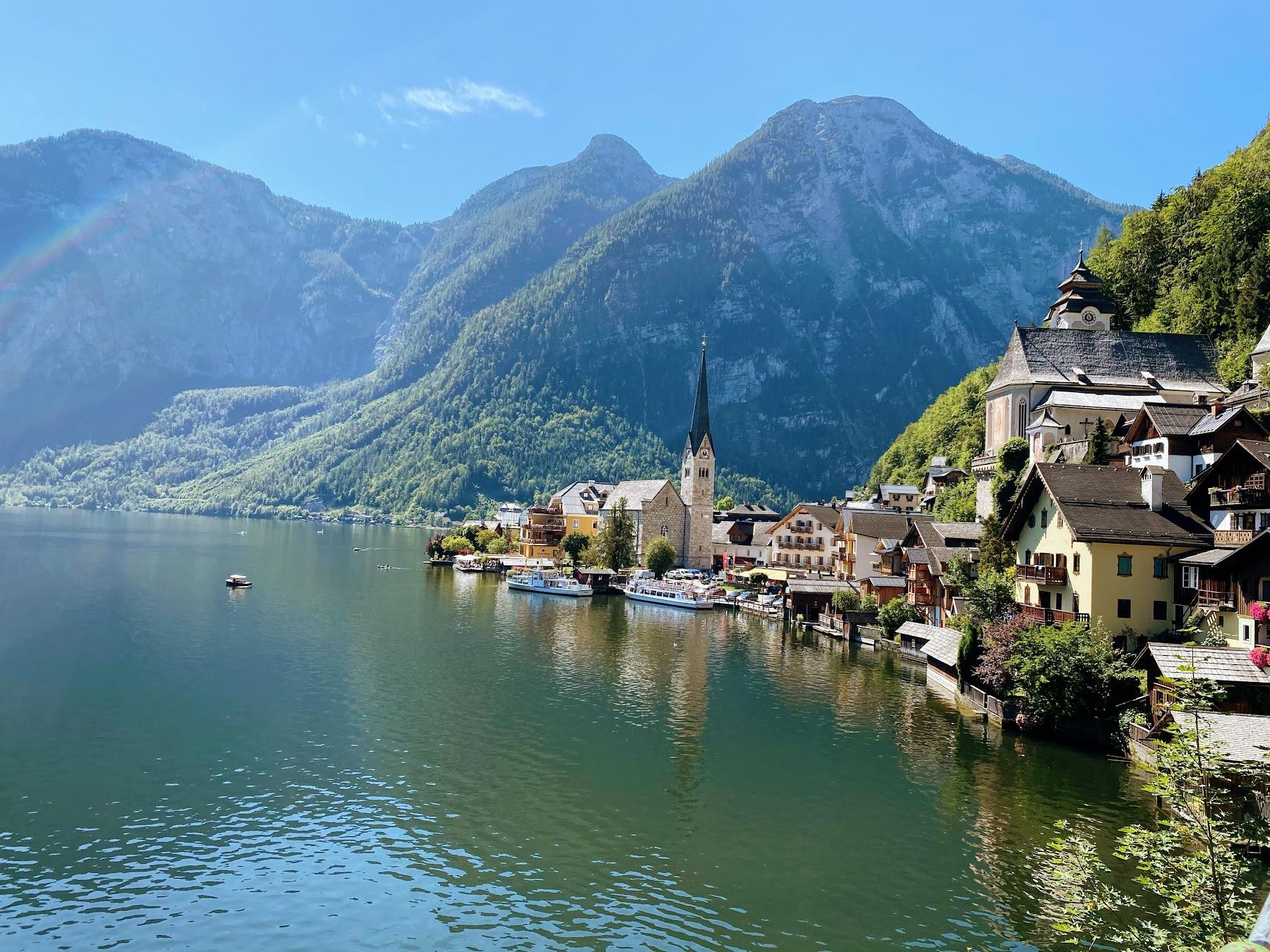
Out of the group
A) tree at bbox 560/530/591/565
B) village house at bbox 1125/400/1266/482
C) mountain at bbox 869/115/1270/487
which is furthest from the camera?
tree at bbox 560/530/591/565

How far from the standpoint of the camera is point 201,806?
98.1 ft

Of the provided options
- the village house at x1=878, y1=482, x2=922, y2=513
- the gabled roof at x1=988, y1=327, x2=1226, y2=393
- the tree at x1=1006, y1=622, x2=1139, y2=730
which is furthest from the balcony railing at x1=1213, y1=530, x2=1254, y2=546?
the village house at x1=878, y1=482, x2=922, y2=513

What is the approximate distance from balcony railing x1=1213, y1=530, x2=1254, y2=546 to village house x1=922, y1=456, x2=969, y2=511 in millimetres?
55546

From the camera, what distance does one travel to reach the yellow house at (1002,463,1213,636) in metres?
39.9

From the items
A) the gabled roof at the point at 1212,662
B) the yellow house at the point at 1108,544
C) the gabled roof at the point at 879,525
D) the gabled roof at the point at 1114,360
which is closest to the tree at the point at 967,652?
the yellow house at the point at 1108,544

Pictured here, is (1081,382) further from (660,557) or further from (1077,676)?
(660,557)

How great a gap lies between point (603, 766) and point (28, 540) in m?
151

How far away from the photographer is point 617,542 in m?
122

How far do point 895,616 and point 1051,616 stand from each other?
29809 millimetres

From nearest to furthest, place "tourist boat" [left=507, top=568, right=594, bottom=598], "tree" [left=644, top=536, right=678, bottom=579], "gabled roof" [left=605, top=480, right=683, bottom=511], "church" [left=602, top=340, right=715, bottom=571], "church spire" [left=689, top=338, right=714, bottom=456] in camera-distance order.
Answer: "tourist boat" [left=507, top=568, right=594, bottom=598]
"tree" [left=644, top=536, right=678, bottom=579]
"church" [left=602, top=340, right=715, bottom=571]
"gabled roof" [left=605, top=480, right=683, bottom=511]
"church spire" [left=689, top=338, right=714, bottom=456]

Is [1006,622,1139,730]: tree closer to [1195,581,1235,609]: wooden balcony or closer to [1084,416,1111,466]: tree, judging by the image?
[1195,581,1235,609]: wooden balcony

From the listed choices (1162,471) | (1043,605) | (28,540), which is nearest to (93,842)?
(1043,605)

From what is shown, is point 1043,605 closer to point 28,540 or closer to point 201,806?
point 201,806

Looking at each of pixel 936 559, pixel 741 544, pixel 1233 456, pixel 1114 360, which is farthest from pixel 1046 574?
pixel 741 544
